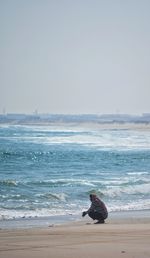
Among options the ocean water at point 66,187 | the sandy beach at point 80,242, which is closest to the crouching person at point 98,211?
the sandy beach at point 80,242

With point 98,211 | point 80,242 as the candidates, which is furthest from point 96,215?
point 80,242

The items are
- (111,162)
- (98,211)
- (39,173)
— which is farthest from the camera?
(111,162)

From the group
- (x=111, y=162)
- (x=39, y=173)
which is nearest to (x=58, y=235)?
(x=39, y=173)

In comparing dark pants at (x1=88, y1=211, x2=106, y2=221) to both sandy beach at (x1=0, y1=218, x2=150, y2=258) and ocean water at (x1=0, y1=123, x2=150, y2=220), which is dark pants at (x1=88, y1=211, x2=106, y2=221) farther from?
ocean water at (x1=0, y1=123, x2=150, y2=220)

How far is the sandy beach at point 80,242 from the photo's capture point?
9.55 metres

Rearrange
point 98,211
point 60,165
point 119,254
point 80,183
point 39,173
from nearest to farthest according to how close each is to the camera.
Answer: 1. point 119,254
2. point 98,211
3. point 80,183
4. point 39,173
5. point 60,165

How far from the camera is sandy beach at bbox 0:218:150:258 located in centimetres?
955

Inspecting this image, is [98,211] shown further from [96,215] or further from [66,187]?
[66,187]

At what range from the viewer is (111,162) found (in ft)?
139

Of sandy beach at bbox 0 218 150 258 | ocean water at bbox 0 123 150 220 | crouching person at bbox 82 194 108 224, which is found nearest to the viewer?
sandy beach at bbox 0 218 150 258

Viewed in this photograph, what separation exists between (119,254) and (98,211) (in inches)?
211

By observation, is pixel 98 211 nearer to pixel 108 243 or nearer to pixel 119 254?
pixel 108 243

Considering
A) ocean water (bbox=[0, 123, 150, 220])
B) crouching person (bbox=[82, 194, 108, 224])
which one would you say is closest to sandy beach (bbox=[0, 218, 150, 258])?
crouching person (bbox=[82, 194, 108, 224])

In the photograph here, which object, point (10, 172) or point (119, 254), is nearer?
point (119, 254)
